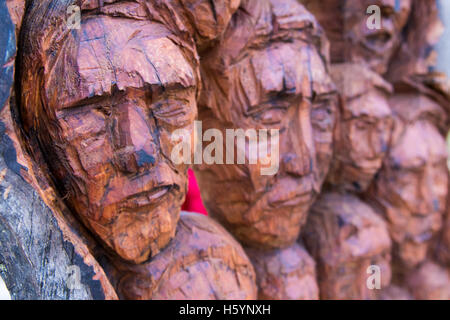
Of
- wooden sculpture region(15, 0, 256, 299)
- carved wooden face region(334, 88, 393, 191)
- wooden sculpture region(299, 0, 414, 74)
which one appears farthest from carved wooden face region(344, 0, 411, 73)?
wooden sculpture region(15, 0, 256, 299)

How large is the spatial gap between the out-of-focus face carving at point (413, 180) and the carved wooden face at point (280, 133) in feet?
1.74

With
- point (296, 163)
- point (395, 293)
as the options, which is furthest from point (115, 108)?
point (395, 293)

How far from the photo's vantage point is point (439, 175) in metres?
1.62

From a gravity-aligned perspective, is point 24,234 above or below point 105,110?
below

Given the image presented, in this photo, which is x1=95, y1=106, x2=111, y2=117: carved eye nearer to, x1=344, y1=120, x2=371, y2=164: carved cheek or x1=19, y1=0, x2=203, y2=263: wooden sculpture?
x1=19, y1=0, x2=203, y2=263: wooden sculpture

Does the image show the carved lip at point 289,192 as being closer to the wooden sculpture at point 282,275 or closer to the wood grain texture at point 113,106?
the wooden sculpture at point 282,275

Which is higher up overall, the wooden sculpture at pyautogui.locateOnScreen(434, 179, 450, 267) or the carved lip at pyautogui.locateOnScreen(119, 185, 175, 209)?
the carved lip at pyautogui.locateOnScreen(119, 185, 175, 209)

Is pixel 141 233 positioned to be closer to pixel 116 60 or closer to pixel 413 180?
pixel 116 60

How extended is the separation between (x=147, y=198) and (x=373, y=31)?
1.09 metres

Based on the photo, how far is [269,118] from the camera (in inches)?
39.2

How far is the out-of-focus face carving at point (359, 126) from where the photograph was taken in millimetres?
1354

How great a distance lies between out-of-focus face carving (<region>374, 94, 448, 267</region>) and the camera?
1.54 m

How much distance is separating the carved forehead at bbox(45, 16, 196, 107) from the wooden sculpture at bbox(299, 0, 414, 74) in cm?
83

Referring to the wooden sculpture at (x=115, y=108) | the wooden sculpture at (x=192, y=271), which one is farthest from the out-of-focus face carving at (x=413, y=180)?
the wooden sculpture at (x=115, y=108)
